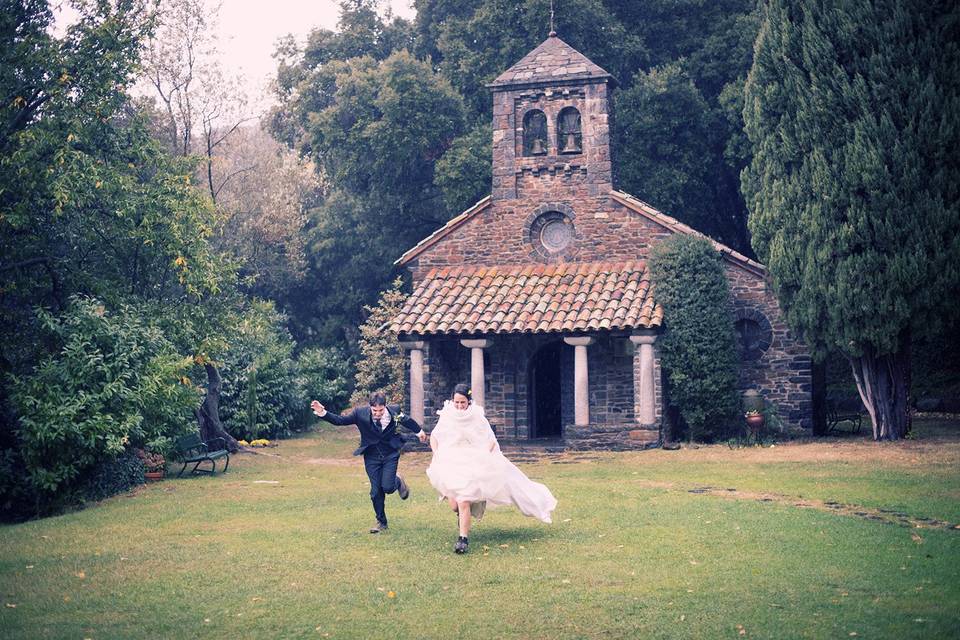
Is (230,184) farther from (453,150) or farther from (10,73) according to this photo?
(10,73)

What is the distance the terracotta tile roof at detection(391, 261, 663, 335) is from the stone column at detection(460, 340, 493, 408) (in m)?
0.33

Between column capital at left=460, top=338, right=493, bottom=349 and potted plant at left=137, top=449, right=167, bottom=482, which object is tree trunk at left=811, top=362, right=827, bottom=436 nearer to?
column capital at left=460, top=338, right=493, bottom=349

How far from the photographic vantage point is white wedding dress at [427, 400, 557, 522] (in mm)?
11445

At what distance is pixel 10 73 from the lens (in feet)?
60.4

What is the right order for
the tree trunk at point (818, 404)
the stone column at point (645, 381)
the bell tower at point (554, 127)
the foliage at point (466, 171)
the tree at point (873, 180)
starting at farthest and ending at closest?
1. the foliage at point (466, 171)
2. the bell tower at point (554, 127)
3. the tree trunk at point (818, 404)
4. the stone column at point (645, 381)
5. the tree at point (873, 180)

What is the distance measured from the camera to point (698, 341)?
22547mm

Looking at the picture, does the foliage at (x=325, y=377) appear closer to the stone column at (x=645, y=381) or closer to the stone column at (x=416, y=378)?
the stone column at (x=416, y=378)

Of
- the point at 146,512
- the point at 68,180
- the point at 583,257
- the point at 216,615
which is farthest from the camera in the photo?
the point at 583,257

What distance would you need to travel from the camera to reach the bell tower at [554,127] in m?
24.6

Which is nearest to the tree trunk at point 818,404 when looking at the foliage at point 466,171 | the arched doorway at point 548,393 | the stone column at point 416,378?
the arched doorway at point 548,393

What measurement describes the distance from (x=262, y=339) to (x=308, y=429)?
335cm

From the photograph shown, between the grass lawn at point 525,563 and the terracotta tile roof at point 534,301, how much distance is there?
18.0 ft

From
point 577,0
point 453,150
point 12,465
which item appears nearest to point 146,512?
point 12,465

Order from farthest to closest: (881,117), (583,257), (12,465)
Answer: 1. (583,257)
2. (881,117)
3. (12,465)
